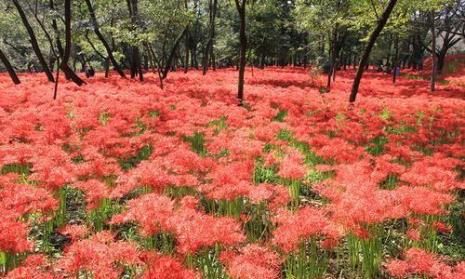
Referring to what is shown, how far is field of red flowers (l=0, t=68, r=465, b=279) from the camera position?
17.0ft

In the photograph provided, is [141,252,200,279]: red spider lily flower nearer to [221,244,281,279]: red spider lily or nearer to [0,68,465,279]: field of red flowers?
[0,68,465,279]: field of red flowers

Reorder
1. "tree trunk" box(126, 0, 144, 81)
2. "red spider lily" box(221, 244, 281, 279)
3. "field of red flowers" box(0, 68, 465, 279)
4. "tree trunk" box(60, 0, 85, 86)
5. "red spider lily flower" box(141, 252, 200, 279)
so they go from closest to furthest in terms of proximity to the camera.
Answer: "red spider lily flower" box(141, 252, 200, 279)
"red spider lily" box(221, 244, 281, 279)
"field of red flowers" box(0, 68, 465, 279)
"tree trunk" box(60, 0, 85, 86)
"tree trunk" box(126, 0, 144, 81)

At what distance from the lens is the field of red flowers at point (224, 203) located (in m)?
5.18

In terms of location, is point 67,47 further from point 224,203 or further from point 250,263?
point 250,263

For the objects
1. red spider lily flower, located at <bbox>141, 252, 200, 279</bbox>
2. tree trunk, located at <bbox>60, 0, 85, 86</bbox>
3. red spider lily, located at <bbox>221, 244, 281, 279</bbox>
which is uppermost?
tree trunk, located at <bbox>60, 0, 85, 86</bbox>

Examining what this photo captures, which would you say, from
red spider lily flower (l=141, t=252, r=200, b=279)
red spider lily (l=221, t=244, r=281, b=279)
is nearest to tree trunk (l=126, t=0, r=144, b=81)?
red spider lily (l=221, t=244, r=281, b=279)

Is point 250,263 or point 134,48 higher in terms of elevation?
point 134,48

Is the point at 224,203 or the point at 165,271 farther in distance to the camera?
the point at 224,203

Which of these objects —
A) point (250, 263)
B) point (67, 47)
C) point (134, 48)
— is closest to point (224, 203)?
point (250, 263)

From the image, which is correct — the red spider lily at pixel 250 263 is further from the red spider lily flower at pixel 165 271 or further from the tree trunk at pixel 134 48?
the tree trunk at pixel 134 48

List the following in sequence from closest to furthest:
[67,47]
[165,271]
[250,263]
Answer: [165,271]
[250,263]
[67,47]

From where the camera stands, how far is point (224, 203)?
799cm

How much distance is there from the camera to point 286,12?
61.3 metres

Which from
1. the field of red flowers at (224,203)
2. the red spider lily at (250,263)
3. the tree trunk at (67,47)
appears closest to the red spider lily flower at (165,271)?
the field of red flowers at (224,203)
